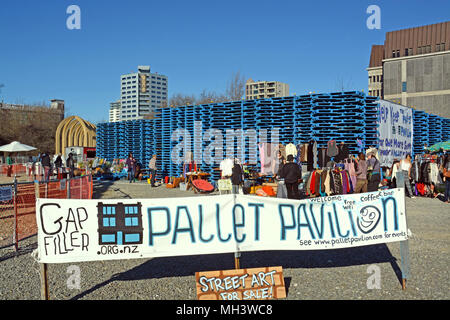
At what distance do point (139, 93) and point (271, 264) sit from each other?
179 meters

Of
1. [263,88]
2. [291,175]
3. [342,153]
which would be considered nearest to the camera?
→ [291,175]

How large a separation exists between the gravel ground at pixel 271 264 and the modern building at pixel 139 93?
171 metres

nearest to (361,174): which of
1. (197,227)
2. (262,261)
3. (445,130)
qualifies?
(262,261)

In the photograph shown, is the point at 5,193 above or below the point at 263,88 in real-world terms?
below

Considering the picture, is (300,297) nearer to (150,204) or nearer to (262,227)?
(262,227)

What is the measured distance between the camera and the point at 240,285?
5.17 metres

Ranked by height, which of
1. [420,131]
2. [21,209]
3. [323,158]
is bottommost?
[21,209]

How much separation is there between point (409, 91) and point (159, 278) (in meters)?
67.9

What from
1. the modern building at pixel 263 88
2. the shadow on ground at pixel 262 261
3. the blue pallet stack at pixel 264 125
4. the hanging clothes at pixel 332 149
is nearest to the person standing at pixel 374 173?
the hanging clothes at pixel 332 149

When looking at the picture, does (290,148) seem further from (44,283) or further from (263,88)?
(263,88)

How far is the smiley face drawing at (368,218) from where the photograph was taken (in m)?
5.62

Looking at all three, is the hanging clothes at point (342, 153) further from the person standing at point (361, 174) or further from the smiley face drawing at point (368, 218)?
the smiley face drawing at point (368, 218)

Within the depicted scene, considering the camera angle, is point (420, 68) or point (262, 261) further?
point (420, 68)

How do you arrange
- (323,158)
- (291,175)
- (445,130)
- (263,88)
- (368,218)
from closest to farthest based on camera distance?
(368,218) < (291,175) < (323,158) < (445,130) < (263,88)
